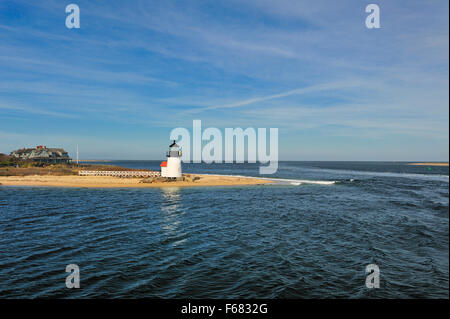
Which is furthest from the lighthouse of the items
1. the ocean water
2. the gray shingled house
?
the gray shingled house

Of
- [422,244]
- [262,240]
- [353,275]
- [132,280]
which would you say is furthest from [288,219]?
[132,280]

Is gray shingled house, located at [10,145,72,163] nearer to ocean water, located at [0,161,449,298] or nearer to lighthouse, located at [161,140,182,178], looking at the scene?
lighthouse, located at [161,140,182,178]

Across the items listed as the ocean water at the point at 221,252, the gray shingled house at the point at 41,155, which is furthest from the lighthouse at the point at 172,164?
the gray shingled house at the point at 41,155

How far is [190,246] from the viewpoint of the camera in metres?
16.6

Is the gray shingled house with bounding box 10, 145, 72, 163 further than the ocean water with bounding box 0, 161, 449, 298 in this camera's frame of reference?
Yes

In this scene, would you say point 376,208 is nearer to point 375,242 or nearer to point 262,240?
point 375,242

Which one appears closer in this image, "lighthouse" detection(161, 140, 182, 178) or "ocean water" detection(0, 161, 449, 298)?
"ocean water" detection(0, 161, 449, 298)

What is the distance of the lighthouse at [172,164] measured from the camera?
53156mm

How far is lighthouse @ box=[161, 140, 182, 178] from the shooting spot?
53156 mm

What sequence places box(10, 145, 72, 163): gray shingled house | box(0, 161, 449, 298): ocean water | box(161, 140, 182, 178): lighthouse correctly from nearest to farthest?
box(0, 161, 449, 298): ocean water < box(161, 140, 182, 178): lighthouse < box(10, 145, 72, 163): gray shingled house

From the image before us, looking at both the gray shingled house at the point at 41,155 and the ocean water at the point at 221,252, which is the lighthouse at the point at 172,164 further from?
the gray shingled house at the point at 41,155

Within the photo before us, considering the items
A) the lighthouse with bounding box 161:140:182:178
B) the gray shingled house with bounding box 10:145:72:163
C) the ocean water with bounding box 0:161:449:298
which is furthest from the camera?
the gray shingled house with bounding box 10:145:72:163

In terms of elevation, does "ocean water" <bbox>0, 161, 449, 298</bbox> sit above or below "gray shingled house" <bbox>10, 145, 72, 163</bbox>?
below
